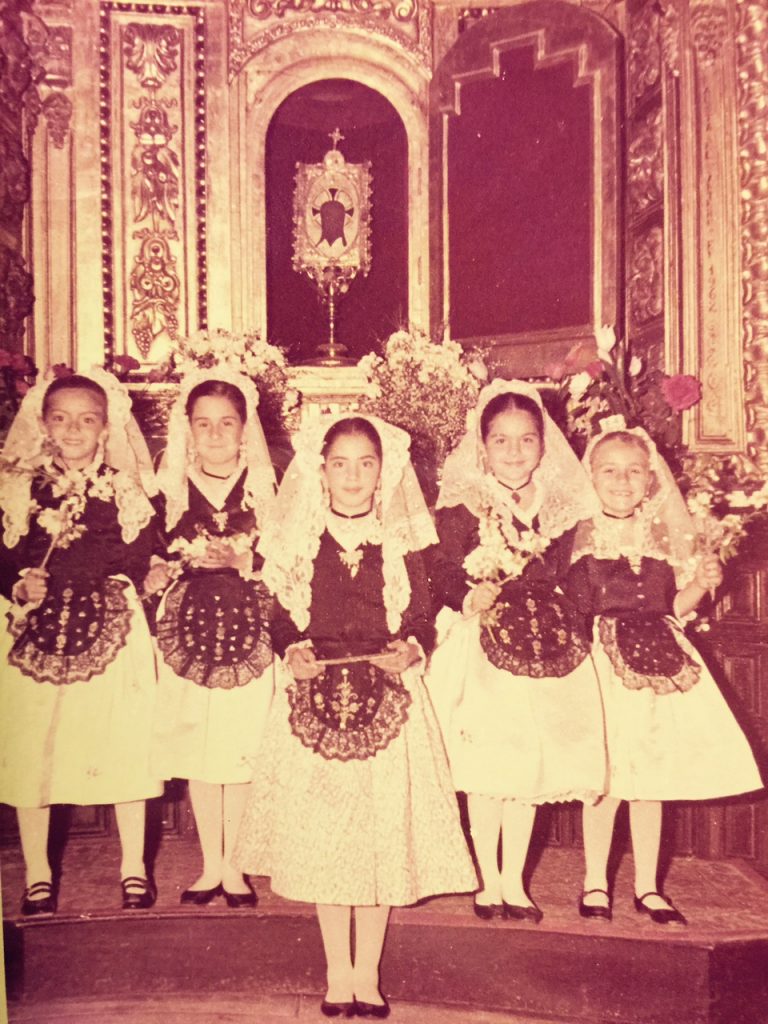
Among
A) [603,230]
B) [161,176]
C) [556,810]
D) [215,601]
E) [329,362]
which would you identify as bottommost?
[556,810]

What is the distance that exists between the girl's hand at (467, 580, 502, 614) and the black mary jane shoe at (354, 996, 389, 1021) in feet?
3.00

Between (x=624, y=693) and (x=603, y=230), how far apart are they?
148 centimetres

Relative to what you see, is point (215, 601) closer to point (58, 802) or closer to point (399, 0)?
point (58, 802)

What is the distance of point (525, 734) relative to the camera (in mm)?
2301

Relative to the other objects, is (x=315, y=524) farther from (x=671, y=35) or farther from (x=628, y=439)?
(x=671, y=35)

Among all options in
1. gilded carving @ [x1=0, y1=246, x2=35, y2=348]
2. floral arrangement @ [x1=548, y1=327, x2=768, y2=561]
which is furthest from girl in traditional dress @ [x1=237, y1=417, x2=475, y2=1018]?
gilded carving @ [x1=0, y1=246, x2=35, y2=348]

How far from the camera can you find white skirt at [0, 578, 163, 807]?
2.30 m

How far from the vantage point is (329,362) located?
318cm

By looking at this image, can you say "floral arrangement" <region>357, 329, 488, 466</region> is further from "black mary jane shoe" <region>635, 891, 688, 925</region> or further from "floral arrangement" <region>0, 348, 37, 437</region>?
"black mary jane shoe" <region>635, 891, 688, 925</region>

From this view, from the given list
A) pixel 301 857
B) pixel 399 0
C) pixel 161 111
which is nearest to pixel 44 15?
pixel 161 111

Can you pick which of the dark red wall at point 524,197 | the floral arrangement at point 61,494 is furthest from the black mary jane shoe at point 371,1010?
the dark red wall at point 524,197

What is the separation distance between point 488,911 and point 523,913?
82 mm

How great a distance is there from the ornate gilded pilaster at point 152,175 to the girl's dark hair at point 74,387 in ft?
2.32

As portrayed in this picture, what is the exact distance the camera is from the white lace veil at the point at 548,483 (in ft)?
7.86
